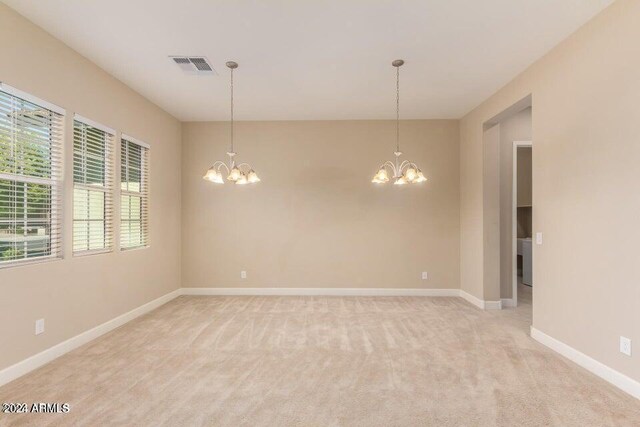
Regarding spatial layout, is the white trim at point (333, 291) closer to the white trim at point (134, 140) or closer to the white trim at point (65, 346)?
the white trim at point (65, 346)

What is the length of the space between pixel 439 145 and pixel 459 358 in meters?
3.73

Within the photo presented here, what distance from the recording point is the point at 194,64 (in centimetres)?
369

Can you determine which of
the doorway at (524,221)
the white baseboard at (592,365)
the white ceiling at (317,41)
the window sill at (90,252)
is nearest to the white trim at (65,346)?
the window sill at (90,252)

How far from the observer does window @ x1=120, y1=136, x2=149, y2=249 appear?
4324mm

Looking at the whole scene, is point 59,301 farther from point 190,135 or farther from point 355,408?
point 190,135

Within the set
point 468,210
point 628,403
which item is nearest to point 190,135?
point 468,210

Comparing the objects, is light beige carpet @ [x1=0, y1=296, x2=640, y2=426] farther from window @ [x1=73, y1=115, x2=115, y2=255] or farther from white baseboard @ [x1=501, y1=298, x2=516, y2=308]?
window @ [x1=73, y1=115, x2=115, y2=255]

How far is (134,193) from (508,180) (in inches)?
219

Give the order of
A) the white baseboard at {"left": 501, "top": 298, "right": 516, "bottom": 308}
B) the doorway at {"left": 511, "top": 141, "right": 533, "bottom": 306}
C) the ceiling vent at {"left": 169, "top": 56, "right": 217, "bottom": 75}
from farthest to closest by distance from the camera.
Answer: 1. the doorway at {"left": 511, "top": 141, "right": 533, "bottom": 306}
2. the white baseboard at {"left": 501, "top": 298, "right": 516, "bottom": 308}
3. the ceiling vent at {"left": 169, "top": 56, "right": 217, "bottom": 75}

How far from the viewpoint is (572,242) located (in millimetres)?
3102

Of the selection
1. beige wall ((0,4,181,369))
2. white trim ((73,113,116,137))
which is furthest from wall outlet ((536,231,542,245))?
white trim ((73,113,116,137))

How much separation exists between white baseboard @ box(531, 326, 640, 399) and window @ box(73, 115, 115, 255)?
16.5 ft

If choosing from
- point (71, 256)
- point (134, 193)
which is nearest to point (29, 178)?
point (71, 256)

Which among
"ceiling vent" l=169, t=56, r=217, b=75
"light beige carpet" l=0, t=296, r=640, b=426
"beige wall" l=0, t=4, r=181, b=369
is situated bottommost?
"light beige carpet" l=0, t=296, r=640, b=426
